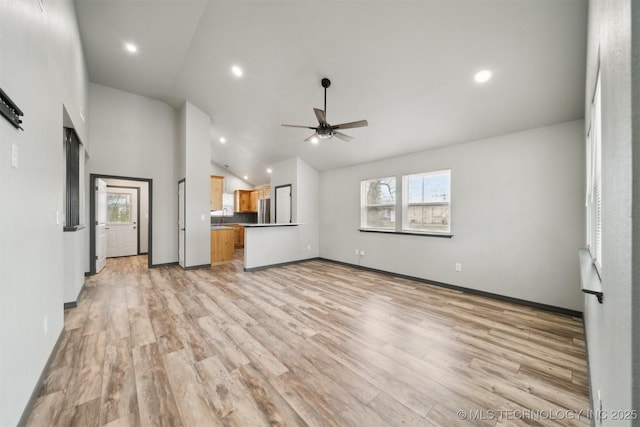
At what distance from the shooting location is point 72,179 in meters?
3.56

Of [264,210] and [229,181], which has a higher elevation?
[229,181]

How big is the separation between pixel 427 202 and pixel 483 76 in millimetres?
2180

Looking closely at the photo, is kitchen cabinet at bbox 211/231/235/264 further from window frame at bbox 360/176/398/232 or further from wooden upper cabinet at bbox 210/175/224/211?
window frame at bbox 360/176/398/232

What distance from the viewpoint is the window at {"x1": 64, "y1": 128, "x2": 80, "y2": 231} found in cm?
345

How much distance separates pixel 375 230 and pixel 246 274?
2911 mm

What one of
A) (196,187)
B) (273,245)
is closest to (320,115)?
(273,245)

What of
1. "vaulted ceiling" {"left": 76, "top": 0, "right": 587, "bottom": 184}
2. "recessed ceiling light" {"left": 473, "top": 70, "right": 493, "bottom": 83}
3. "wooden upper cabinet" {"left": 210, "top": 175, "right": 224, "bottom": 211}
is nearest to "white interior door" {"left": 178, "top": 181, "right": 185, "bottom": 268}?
"wooden upper cabinet" {"left": 210, "top": 175, "right": 224, "bottom": 211}

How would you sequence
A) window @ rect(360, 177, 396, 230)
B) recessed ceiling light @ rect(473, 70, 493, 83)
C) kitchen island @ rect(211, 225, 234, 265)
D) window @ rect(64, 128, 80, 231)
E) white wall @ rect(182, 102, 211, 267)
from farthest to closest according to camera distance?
A: kitchen island @ rect(211, 225, 234, 265) < white wall @ rect(182, 102, 211, 267) < window @ rect(360, 177, 396, 230) < window @ rect(64, 128, 80, 231) < recessed ceiling light @ rect(473, 70, 493, 83)

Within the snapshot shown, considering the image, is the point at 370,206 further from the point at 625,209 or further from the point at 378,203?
the point at 625,209

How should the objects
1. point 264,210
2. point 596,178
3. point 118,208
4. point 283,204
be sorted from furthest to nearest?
point 264,210 → point 118,208 → point 283,204 → point 596,178

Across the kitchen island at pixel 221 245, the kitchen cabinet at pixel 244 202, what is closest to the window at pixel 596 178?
the kitchen island at pixel 221 245

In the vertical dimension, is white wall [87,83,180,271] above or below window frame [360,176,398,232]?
above

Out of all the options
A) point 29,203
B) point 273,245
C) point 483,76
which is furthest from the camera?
point 273,245

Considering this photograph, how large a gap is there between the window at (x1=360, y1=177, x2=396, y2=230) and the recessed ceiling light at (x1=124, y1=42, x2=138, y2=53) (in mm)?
4758
